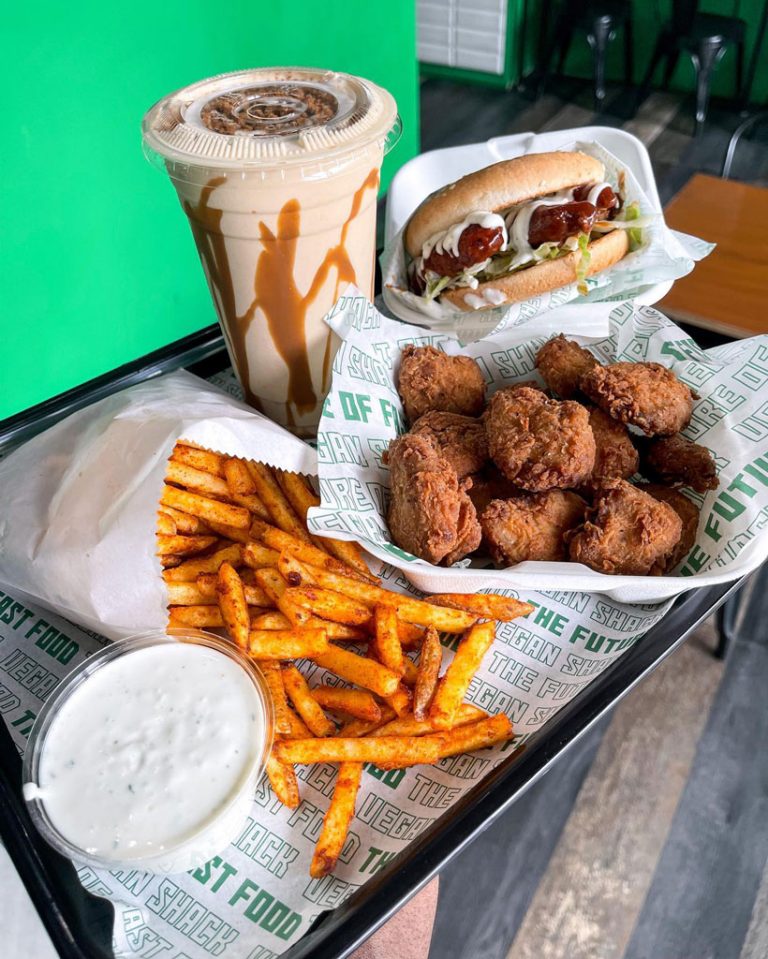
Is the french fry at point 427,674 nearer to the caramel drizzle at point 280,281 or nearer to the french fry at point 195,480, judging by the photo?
the french fry at point 195,480

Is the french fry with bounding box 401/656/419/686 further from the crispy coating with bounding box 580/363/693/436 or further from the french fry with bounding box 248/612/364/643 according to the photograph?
the crispy coating with bounding box 580/363/693/436

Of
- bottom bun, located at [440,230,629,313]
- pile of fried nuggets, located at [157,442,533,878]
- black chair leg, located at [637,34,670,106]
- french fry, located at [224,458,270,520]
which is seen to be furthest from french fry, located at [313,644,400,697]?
black chair leg, located at [637,34,670,106]

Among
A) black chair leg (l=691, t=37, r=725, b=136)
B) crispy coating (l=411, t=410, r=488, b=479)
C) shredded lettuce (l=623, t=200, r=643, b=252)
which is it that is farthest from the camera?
black chair leg (l=691, t=37, r=725, b=136)

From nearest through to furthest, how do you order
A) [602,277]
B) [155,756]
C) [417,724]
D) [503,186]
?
[155,756] → [417,724] → [503,186] → [602,277]

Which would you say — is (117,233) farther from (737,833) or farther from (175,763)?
(737,833)

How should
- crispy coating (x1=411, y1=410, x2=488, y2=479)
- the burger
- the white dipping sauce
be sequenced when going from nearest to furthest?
the white dipping sauce
crispy coating (x1=411, y1=410, x2=488, y2=479)
the burger

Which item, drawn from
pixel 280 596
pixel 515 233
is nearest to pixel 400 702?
pixel 280 596

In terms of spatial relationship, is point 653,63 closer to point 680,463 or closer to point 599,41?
point 599,41
